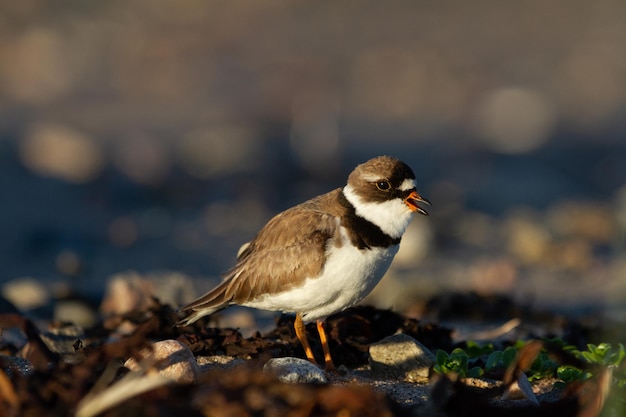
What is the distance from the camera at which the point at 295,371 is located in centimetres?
411

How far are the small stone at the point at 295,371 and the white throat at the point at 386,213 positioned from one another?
42.2 inches

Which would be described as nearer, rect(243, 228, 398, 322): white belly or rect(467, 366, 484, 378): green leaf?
rect(467, 366, 484, 378): green leaf

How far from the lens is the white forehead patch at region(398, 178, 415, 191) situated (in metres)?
5.18

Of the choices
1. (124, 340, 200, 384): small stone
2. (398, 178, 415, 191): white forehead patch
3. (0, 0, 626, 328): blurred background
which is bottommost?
(0, 0, 626, 328): blurred background

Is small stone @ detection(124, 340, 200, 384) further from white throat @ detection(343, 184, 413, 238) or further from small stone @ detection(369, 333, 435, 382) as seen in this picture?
white throat @ detection(343, 184, 413, 238)

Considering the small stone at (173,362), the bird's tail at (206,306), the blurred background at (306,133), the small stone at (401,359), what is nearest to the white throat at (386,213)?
the small stone at (401,359)

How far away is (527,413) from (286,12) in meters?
18.4

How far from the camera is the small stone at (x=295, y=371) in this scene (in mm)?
4059

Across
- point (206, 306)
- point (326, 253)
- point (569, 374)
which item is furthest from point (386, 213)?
point (569, 374)

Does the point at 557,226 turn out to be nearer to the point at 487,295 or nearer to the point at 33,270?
the point at 487,295

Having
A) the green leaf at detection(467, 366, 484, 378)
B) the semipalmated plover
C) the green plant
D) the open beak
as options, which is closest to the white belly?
the semipalmated plover

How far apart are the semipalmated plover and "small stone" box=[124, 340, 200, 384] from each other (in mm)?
995

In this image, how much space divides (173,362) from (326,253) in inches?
47.4

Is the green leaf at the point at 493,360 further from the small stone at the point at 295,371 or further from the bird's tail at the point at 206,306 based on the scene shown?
the bird's tail at the point at 206,306
